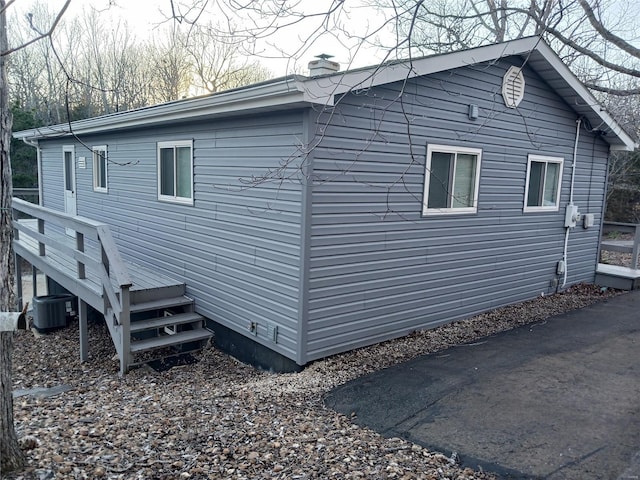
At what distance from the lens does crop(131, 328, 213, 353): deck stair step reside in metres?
5.65

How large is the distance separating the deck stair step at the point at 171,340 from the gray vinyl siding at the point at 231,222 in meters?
0.27

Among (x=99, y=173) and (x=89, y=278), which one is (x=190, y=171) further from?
(x=99, y=173)

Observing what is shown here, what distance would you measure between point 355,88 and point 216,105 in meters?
1.62

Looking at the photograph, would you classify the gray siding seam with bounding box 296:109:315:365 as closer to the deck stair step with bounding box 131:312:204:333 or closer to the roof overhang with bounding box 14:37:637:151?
the roof overhang with bounding box 14:37:637:151

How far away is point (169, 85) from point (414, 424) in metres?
20.6

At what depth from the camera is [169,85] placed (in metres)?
21.3

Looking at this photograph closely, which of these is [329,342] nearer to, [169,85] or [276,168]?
[276,168]

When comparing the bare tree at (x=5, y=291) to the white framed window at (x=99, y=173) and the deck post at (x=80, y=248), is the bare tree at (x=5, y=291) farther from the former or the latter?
the white framed window at (x=99, y=173)

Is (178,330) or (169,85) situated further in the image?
(169,85)

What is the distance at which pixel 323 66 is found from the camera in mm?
5047

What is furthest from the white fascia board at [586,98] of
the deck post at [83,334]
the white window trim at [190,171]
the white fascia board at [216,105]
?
the deck post at [83,334]

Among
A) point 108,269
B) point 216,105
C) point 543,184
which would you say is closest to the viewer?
point 216,105

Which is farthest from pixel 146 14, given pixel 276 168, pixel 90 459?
pixel 90 459

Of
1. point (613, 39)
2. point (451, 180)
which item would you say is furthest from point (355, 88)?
point (613, 39)
